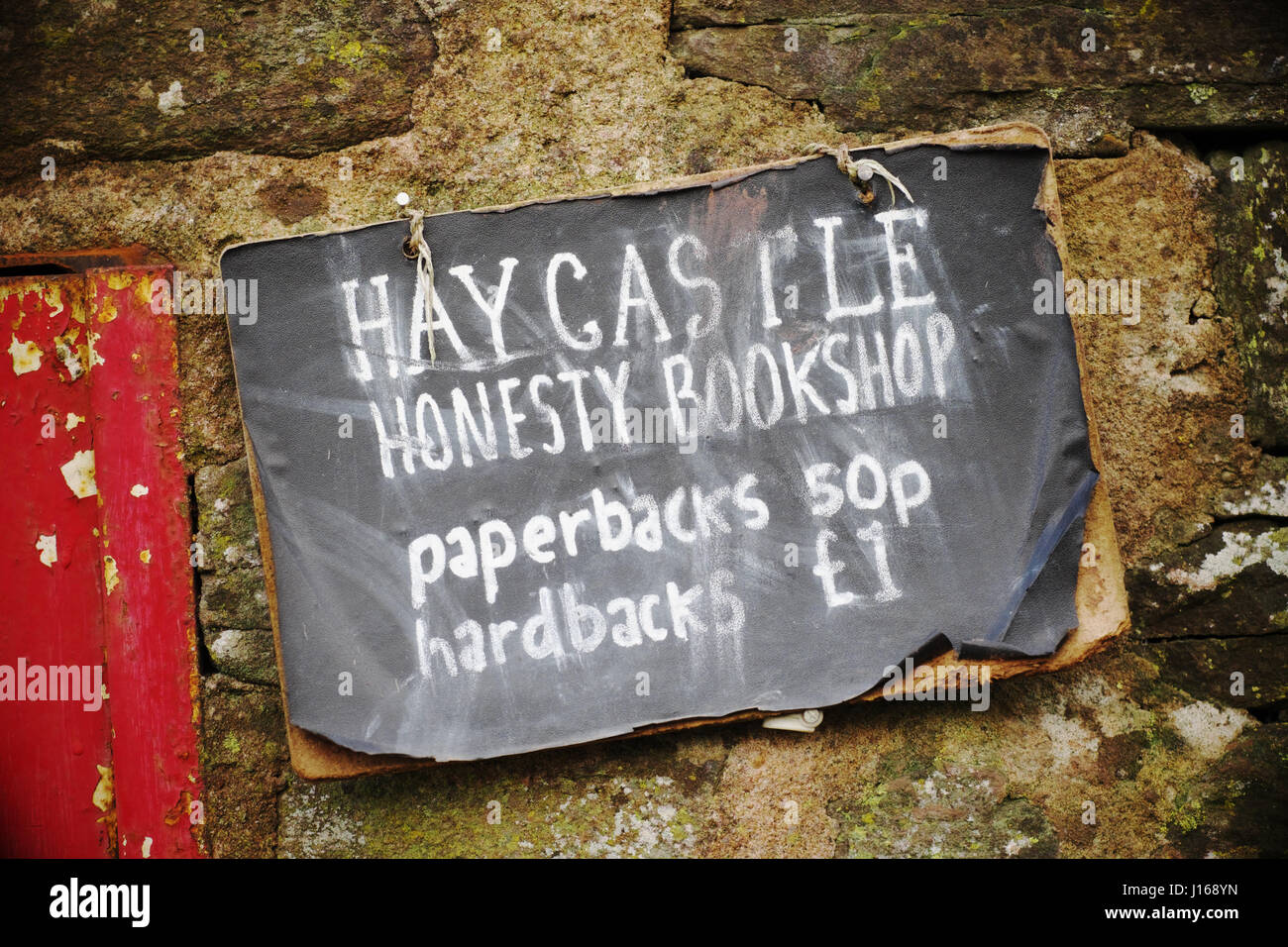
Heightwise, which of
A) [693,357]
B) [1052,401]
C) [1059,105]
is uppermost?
[1059,105]

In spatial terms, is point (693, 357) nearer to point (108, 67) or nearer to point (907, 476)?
point (907, 476)

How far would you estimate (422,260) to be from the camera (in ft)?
5.38

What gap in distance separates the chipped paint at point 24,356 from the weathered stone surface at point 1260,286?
2.37 metres

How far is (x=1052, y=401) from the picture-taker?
5.23ft

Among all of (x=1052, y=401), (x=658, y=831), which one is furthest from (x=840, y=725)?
(x=1052, y=401)

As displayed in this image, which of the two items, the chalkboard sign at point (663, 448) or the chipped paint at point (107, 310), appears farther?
the chipped paint at point (107, 310)

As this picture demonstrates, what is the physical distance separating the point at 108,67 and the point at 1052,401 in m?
2.00

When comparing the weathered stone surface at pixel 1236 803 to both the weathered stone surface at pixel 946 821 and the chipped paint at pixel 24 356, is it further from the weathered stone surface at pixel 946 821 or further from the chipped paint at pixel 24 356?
the chipped paint at pixel 24 356

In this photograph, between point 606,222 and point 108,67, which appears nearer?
point 606,222

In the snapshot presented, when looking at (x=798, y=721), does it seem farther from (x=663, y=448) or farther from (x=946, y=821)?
(x=663, y=448)

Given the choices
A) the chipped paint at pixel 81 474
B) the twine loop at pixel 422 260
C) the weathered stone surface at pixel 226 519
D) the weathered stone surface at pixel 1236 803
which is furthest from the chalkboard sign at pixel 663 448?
the weathered stone surface at pixel 1236 803

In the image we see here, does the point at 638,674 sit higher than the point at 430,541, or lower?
lower

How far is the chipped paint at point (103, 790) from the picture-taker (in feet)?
5.53

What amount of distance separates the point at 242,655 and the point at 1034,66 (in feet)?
6.54
